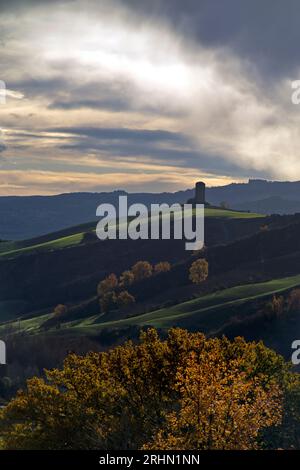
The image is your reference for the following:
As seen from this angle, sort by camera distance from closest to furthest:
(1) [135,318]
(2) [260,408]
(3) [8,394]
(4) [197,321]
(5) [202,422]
A: 1. (5) [202,422]
2. (2) [260,408]
3. (3) [8,394]
4. (4) [197,321]
5. (1) [135,318]

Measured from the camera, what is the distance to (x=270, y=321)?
16300cm

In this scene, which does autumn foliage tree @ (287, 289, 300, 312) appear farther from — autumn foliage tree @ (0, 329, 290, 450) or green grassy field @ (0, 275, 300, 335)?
autumn foliage tree @ (0, 329, 290, 450)

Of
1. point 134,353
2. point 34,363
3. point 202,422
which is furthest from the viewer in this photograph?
point 34,363

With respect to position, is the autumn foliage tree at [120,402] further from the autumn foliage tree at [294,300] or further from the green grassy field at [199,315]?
the autumn foliage tree at [294,300]

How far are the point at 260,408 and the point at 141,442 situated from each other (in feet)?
27.0

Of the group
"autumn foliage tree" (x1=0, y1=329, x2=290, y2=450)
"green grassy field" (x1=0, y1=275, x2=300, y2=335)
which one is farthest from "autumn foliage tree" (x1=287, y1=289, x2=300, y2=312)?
"autumn foliage tree" (x1=0, y1=329, x2=290, y2=450)

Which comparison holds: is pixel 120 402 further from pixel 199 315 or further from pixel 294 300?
pixel 199 315

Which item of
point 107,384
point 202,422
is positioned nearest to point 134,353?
point 107,384

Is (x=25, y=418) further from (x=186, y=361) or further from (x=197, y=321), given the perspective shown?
(x=197, y=321)

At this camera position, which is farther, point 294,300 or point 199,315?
point 199,315

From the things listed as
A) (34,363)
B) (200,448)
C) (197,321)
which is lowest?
(200,448)

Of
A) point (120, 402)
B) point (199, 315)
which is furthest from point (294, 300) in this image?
point (120, 402)

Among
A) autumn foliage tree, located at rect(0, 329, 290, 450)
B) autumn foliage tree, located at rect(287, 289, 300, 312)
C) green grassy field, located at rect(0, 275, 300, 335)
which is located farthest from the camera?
green grassy field, located at rect(0, 275, 300, 335)

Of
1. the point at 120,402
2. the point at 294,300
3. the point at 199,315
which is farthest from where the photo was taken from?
the point at 199,315
